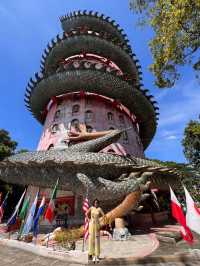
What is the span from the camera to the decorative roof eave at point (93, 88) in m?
21.7

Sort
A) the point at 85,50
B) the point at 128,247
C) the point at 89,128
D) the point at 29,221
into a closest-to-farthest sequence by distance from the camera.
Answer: the point at 128,247
the point at 29,221
the point at 89,128
the point at 85,50

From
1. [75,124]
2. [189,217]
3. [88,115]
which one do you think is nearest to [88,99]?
[88,115]

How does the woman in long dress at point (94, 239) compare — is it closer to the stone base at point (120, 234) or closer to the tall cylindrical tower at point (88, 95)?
the stone base at point (120, 234)

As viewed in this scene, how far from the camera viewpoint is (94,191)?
42.3 ft

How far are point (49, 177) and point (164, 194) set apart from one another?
11.6 metres

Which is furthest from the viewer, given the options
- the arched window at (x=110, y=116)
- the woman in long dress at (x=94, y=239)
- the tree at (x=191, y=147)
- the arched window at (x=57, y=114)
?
the tree at (x=191, y=147)

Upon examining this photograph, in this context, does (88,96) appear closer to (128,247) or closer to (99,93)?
(99,93)

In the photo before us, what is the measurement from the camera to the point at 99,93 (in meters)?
22.5

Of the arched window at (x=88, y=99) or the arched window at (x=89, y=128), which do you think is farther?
the arched window at (x=88, y=99)

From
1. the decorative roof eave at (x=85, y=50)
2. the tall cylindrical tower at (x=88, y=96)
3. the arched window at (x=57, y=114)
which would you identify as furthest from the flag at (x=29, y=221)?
the decorative roof eave at (x=85, y=50)

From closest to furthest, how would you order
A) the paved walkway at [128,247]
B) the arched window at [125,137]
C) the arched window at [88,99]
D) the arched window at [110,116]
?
→ the paved walkway at [128,247] < the arched window at [125,137] < the arched window at [110,116] < the arched window at [88,99]

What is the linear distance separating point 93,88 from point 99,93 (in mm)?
836

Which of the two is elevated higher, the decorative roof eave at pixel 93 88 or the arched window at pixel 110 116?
the decorative roof eave at pixel 93 88

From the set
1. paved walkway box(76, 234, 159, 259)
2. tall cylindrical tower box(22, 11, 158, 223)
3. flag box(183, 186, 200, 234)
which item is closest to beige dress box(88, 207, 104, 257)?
paved walkway box(76, 234, 159, 259)
